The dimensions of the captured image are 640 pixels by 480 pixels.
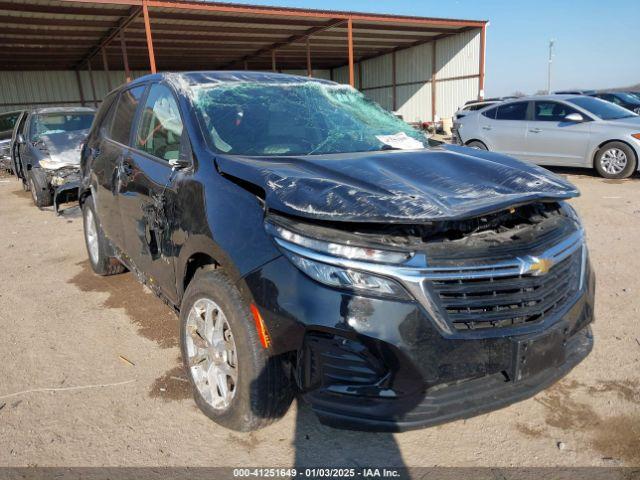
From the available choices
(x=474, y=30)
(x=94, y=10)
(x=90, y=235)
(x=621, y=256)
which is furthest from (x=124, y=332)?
(x=474, y=30)

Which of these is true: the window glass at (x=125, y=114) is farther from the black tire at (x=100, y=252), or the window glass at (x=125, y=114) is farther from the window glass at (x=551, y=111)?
the window glass at (x=551, y=111)

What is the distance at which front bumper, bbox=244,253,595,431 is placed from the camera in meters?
1.87

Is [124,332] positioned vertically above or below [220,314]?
below

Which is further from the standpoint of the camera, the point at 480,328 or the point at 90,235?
the point at 90,235

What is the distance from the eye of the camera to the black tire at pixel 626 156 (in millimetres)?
8852

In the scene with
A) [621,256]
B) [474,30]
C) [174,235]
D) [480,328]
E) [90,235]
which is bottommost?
[621,256]

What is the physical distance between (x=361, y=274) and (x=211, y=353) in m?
1.01

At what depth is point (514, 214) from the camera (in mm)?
2330

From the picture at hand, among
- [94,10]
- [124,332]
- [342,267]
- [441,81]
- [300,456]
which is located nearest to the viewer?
[342,267]

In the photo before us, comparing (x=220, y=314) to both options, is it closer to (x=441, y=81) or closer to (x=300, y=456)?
(x=300, y=456)

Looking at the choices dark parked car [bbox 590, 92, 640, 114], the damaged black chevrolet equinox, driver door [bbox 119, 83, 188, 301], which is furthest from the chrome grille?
dark parked car [bbox 590, 92, 640, 114]

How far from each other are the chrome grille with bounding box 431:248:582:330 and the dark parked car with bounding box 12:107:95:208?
23.2ft

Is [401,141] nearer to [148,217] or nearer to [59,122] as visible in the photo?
[148,217]

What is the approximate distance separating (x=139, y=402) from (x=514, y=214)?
2235 mm
